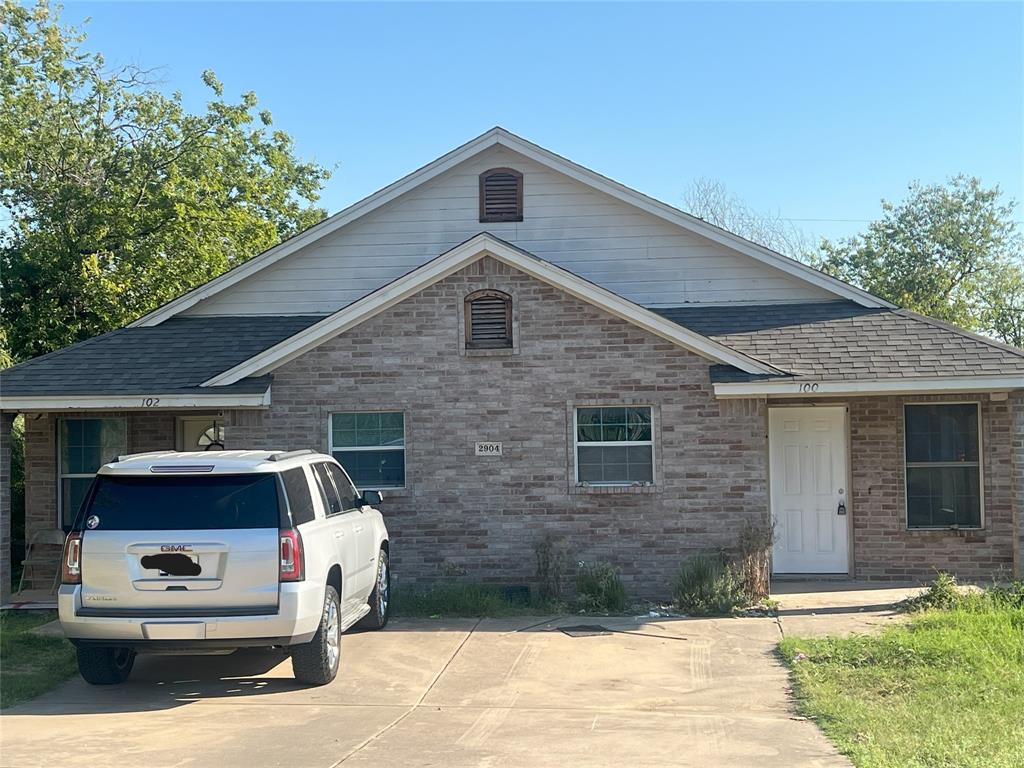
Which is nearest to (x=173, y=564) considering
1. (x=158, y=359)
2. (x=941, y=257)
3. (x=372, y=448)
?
(x=372, y=448)

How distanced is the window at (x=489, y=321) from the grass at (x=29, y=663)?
5710 millimetres

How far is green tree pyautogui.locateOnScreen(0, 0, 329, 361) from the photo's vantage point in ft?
65.9

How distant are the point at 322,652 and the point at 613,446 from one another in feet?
18.1

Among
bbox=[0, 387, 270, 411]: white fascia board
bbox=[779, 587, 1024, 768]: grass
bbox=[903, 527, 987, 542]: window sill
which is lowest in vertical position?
bbox=[779, 587, 1024, 768]: grass

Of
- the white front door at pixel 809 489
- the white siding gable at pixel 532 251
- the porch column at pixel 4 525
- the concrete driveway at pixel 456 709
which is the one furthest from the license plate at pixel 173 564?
the white front door at pixel 809 489

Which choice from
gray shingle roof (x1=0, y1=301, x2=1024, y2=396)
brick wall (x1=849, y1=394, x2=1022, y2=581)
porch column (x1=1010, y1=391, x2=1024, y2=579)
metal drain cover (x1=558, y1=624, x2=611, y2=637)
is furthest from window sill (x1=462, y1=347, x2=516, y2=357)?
porch column (x1=1010, y1=391, x2=1024, y2=579)

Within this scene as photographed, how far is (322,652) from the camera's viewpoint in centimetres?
836

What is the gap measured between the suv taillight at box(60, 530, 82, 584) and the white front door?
9.09m

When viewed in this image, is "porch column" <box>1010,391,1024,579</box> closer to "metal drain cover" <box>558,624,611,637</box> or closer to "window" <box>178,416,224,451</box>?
"metal drain cover" <box>558,624,611,637</box>

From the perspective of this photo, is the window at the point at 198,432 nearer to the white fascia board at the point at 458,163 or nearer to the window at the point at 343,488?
the white fascia board at the point at 458,163

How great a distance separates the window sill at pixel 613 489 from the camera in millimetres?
12688

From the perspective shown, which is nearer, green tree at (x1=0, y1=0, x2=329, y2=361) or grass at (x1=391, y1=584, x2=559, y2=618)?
grass at (x1=391, y1=584, x2=559, y2=618)

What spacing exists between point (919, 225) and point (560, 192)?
2098 cm

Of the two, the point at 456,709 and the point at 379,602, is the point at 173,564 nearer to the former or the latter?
the point at 456,709
